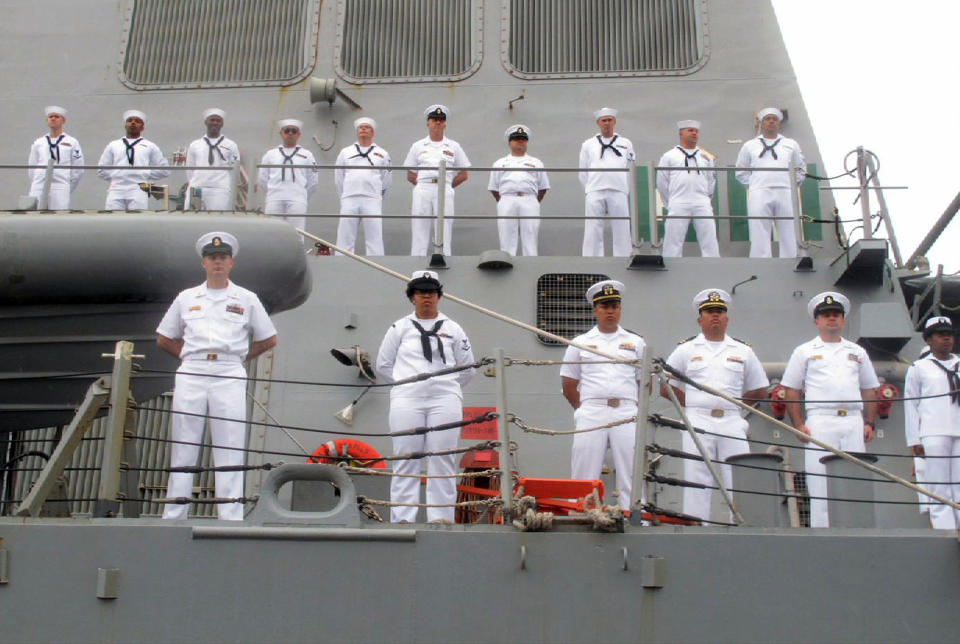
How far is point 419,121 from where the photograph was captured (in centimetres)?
922

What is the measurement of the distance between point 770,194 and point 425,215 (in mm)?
2260

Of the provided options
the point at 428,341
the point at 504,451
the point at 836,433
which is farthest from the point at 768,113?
the point at 504,451

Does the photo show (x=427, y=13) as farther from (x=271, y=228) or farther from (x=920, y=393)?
(x=920, y=393)

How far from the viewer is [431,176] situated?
8266mm

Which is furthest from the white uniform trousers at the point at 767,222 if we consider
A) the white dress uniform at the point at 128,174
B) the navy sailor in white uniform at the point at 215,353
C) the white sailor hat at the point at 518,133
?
the white dress uniform at the point at 128,174

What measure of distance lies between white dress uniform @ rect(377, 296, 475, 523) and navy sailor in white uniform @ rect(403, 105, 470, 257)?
2206 mm

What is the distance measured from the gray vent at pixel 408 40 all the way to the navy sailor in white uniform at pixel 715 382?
3990 millimetres

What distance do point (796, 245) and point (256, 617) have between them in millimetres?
4869

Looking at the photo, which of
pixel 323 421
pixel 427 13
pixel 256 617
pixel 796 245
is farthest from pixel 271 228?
pixel 427 13

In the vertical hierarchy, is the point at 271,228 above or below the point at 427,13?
below

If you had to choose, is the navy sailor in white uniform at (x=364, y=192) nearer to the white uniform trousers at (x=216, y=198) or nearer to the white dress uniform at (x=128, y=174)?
the white uniform trousers at (x=216, y=198)

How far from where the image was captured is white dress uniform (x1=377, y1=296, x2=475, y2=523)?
17.7 feet

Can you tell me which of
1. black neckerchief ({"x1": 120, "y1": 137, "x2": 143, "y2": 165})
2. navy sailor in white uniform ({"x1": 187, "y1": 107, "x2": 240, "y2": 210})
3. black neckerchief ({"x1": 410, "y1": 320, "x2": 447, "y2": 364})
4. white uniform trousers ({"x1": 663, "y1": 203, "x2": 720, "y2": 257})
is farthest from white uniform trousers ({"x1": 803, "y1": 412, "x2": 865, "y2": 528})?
black neckerchief ({"x1": 120, "y1": 137, "x2": 143, "y2": 165})

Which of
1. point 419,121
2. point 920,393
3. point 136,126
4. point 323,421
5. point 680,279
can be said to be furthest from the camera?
point 419,121
